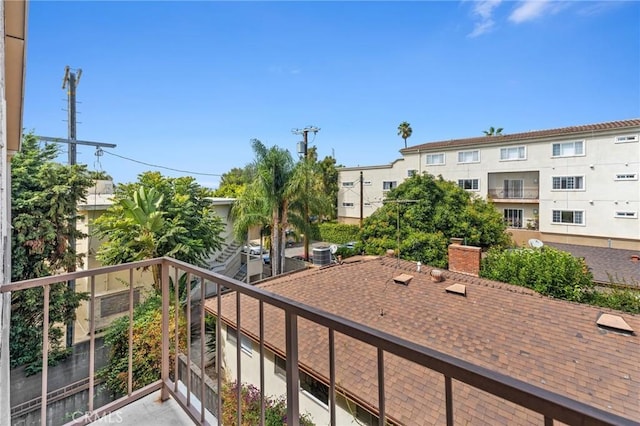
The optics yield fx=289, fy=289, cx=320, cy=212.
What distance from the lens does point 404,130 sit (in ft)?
103

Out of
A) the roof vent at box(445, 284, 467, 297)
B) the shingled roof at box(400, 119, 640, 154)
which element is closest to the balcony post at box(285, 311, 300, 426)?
the roof vent at box(445, 284, 467, 297)

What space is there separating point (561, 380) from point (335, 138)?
2044cm

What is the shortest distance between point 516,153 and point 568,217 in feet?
17.5

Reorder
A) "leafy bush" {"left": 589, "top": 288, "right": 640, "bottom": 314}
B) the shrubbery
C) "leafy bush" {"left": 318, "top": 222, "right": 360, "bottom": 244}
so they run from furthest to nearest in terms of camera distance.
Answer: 1. "leafy bush" {"left": 318, "top": 222, "right": 360, "bottom": 244}
2. the shrubbery
3. "leafy bush" {"left": 589, "top": 288, "right": 640, "bottom": 314}

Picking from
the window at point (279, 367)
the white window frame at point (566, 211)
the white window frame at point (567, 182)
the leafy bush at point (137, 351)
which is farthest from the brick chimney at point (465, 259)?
the white window frame at point (567, 182)

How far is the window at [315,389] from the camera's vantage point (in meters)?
5.33

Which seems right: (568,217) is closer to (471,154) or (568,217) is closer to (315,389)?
(471,154)

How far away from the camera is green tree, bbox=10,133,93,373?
6.97 meters

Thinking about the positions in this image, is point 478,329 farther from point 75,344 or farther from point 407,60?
point 75,344

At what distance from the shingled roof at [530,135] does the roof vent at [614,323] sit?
17.5 metres

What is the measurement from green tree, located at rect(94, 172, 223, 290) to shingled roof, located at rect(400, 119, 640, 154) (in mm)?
19553

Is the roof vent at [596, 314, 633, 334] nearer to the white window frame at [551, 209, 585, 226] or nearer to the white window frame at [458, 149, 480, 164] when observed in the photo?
the white window frame at [551, 209, 585, 226]

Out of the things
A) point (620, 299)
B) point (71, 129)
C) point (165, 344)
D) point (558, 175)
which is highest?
point (558, 175)

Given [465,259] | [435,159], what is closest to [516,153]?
[435,159]
